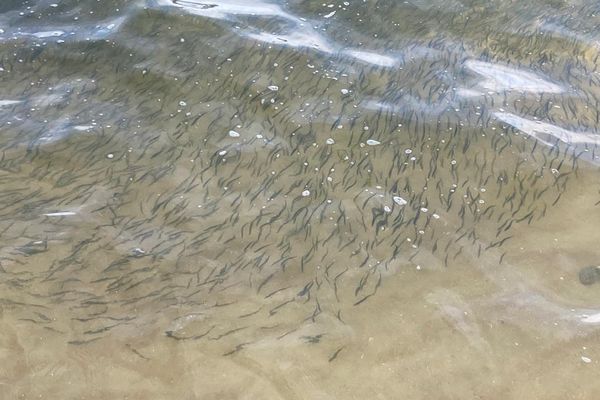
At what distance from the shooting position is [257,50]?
15.3 feet

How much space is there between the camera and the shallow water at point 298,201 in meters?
2.54

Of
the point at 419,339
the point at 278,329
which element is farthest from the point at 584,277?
the point at 278,329

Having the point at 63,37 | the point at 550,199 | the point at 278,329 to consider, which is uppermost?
the point at 63,37

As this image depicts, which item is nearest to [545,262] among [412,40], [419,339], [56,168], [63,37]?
[419,339]

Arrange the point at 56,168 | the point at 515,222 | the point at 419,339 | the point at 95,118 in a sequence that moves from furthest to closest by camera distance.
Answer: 1. the point at 95,118
2. the point at 56,168
3. the point at 515,222
4. the point at 419,339

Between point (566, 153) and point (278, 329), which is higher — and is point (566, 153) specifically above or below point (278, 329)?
above

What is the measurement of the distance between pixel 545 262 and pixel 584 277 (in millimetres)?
192

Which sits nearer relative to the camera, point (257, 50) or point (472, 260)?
point (472, 260)

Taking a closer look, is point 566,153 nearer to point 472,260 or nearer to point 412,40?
point 472,260

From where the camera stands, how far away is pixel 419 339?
265cm

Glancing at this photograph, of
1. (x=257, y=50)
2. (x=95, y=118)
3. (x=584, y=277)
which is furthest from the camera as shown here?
(x=257, y=50)

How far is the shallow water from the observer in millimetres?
2541

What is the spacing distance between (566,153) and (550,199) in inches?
18.7

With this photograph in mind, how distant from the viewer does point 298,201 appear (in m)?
3.39
